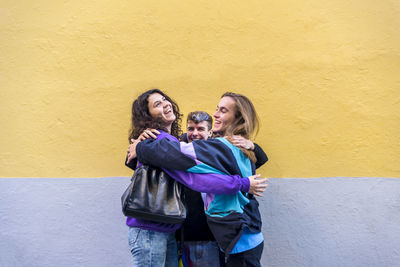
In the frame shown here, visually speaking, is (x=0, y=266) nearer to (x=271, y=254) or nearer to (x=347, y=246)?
(x=271, y=254)

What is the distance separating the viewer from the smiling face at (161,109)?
2.65 meters

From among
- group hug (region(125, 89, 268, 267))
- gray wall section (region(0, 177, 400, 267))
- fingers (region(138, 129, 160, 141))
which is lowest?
gray wall section (region(0, 177, 400, 267))

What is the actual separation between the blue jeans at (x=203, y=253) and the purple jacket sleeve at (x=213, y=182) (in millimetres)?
490

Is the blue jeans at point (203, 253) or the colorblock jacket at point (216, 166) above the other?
the colorblock jacket at point (216, 166)

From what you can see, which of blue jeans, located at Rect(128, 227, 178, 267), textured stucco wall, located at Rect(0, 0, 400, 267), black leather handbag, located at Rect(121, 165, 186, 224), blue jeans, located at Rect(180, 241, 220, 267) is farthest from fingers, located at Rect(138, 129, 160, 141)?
textured stucco wall, located at Rect(0, 0, 400, 267)

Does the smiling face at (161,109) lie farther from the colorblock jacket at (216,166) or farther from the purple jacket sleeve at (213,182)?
the purple jacket sleeve at (213,182)

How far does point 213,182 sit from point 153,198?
42 centimetres

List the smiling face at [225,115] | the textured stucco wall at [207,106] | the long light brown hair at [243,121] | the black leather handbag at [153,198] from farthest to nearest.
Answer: the textured stucco wall at [207,106], the smiling face at [225,115], the long light brown hair at [243,121], the black leather handbag at [153,198]

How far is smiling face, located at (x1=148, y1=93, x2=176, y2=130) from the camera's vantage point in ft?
8.68

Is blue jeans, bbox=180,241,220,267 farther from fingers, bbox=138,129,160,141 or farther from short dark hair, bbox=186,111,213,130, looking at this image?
short dark hair, bbox=186,111,213,130

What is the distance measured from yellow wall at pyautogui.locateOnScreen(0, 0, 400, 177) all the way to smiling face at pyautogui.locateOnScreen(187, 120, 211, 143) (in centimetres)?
37

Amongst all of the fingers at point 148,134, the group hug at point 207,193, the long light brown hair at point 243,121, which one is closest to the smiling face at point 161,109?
the group hug at point 207,193

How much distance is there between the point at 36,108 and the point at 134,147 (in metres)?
1.71

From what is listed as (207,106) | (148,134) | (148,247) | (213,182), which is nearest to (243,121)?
(213,182)
